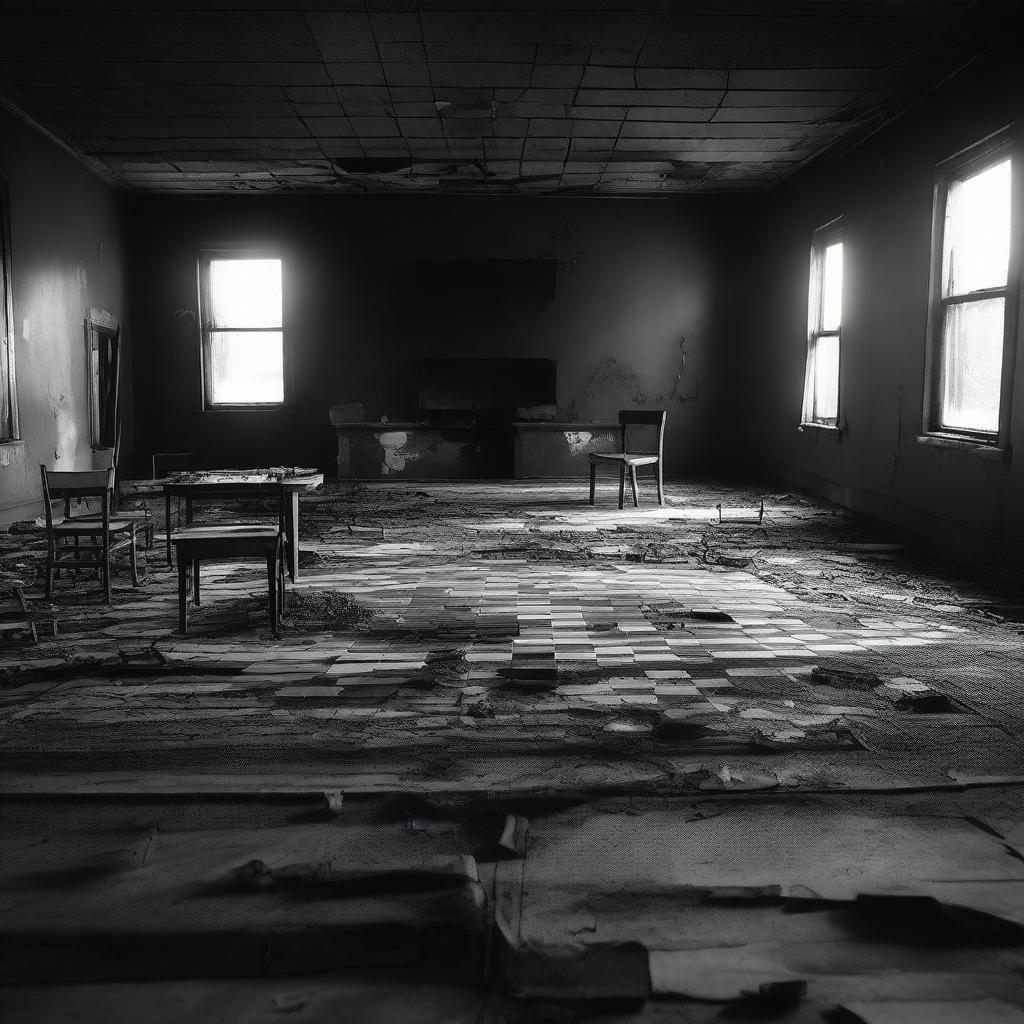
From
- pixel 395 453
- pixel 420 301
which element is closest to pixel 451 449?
pixel 395 453

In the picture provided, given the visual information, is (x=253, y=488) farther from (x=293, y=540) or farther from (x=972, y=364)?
(x=972, y=364)

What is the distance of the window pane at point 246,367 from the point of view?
11711mm

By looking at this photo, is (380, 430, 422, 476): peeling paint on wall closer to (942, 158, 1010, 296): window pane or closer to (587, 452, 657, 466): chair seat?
(587, 452, 657, 466): chair seat

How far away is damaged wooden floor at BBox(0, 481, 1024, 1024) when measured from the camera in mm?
1666

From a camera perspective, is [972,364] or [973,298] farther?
[972,364]

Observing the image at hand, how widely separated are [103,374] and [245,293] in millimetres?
2055

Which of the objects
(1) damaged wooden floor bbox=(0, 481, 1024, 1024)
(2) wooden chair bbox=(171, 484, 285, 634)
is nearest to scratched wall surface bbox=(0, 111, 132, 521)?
(1) damaged wooden floor bbox=(0, 481, 1024, 1024)

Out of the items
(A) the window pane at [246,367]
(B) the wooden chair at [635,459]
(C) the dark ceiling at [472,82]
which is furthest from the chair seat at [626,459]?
(A) the window pane at [246,367]

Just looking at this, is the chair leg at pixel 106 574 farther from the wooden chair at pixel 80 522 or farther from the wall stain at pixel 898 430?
the wall stain at pixel 898 430

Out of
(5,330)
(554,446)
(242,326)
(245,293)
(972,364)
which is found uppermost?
(245,293)

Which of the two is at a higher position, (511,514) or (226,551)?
(226,551)

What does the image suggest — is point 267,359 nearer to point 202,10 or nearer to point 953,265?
point 202,10

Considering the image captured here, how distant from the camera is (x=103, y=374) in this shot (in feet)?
34.3

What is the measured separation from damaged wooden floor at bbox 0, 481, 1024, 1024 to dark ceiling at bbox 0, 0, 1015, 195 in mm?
3810
